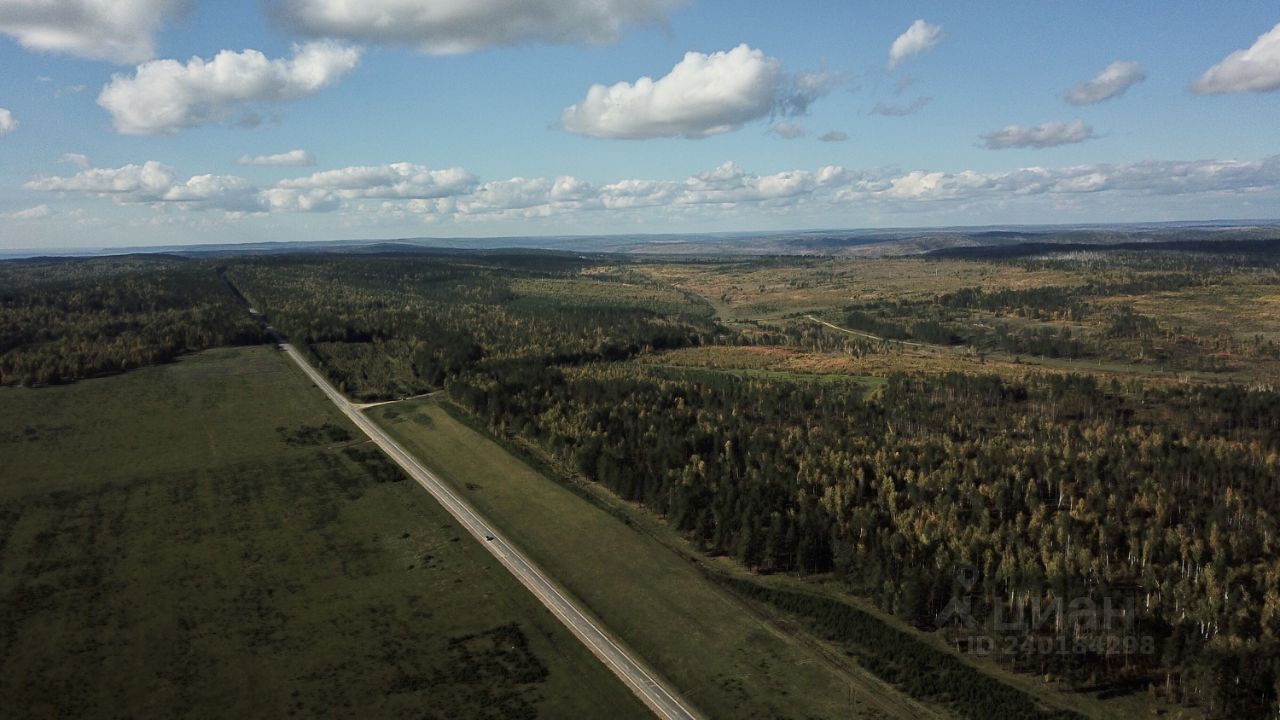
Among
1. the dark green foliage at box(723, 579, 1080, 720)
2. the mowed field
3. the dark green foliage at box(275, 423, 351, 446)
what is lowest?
the dark green foliage at box(723, 579, 1080, 720)

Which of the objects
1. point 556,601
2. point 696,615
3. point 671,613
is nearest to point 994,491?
point 696,615

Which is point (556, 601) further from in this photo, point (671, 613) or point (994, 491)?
point (994, 491)

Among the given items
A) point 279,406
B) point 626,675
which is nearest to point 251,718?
point 626,675
